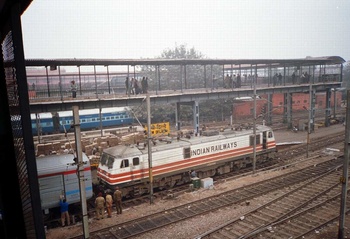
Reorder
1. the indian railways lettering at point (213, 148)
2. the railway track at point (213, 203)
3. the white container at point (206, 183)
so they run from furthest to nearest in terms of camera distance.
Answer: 1. the indian railways lettering at point (213, 148)
2. the white container at point (206, 183)
3. the railway track at point (213, 203)

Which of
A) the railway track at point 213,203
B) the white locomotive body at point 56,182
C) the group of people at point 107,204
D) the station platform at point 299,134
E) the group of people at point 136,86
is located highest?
the group of people at point 136,86

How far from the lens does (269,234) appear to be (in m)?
12.2

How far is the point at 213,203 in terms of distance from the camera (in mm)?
15930

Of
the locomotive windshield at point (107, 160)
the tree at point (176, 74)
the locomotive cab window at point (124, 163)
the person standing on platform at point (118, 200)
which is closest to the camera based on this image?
the person standing on platform at point (118, 200)

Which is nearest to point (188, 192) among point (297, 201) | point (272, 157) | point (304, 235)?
Result: point (297, 201)

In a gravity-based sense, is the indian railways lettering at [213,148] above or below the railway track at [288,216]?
above

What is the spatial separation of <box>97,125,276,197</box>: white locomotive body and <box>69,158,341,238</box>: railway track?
9.69 feet

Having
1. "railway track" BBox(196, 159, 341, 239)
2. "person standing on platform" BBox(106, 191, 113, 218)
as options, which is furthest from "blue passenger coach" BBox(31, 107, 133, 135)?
"railway track" BBox(196, 159, 341, 239)

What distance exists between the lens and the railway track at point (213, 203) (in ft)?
43.3

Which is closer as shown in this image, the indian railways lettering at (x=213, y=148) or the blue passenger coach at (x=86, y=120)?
the indian railways lettering at (x=213, y=148)

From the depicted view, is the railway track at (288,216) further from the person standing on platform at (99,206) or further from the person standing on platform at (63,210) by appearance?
the person standing on platform at (63,210)

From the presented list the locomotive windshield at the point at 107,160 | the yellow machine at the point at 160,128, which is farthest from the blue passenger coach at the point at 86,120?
the locomotive windshield at the point at 107,160

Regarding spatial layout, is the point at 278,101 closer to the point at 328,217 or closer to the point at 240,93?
the point at 240,93

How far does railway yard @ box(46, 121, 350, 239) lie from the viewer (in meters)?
12.6
